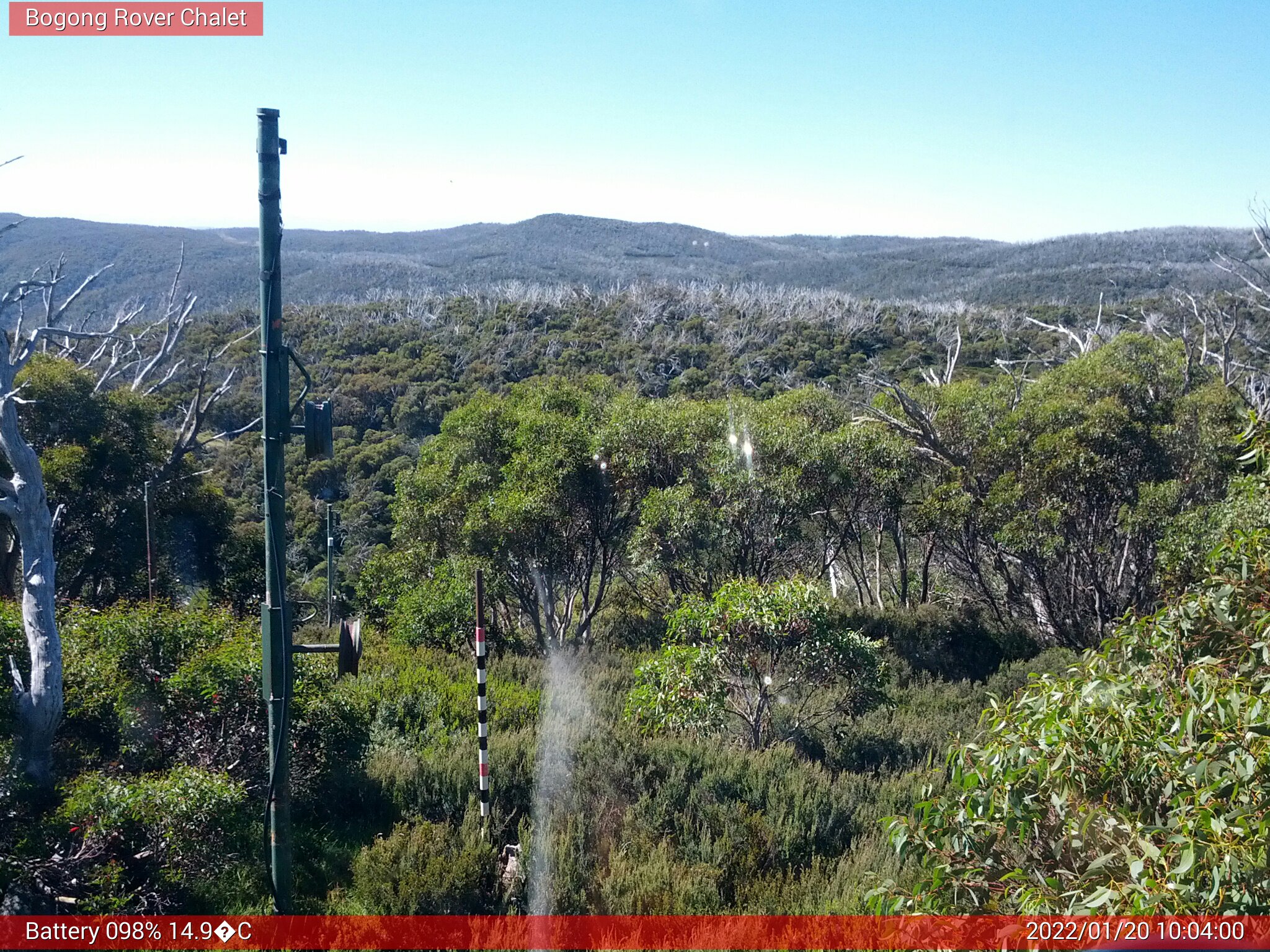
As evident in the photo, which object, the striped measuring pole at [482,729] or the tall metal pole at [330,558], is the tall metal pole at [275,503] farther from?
the tall metal pole at [330,558]

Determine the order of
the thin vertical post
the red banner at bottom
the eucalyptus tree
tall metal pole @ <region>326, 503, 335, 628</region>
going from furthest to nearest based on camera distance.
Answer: tall metal pole @ <region>326, 503, 335, 628</region> → the eucalyptus tree → the thin vertical post → the red banner at bottom

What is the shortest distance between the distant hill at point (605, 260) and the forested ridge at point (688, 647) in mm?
37365

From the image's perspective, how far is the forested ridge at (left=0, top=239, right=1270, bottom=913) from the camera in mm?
3543

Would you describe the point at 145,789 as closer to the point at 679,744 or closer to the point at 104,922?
the point at 104,922

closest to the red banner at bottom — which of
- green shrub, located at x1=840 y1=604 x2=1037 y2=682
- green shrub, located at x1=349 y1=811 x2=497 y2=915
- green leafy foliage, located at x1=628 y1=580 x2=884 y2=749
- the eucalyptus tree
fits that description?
green shrub, located at x1=349 y1=811 x2=497 y2=915

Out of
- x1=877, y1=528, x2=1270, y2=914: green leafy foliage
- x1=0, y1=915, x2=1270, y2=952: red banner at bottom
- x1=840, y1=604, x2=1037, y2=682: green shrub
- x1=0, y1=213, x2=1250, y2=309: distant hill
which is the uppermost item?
x1=0, y1=213, x2=1250, y2=309: distant hill

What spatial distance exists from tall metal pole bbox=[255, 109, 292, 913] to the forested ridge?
1.01m

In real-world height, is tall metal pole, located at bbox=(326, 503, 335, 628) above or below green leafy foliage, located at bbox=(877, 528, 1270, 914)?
below

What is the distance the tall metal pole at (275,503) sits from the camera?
14.1ft

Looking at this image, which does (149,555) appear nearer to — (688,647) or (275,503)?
(688,647)

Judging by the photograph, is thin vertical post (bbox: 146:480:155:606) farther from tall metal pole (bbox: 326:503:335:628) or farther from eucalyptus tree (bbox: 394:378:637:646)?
eucalyptus tree (bbox: 394:378:637:646)

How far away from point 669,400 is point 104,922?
987 cm

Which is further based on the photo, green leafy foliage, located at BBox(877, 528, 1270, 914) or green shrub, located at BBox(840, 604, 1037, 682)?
green shrub, located at BBox(840, 604, 1037, 682)

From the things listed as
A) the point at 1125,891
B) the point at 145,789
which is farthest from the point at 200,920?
the point at 1125,891
